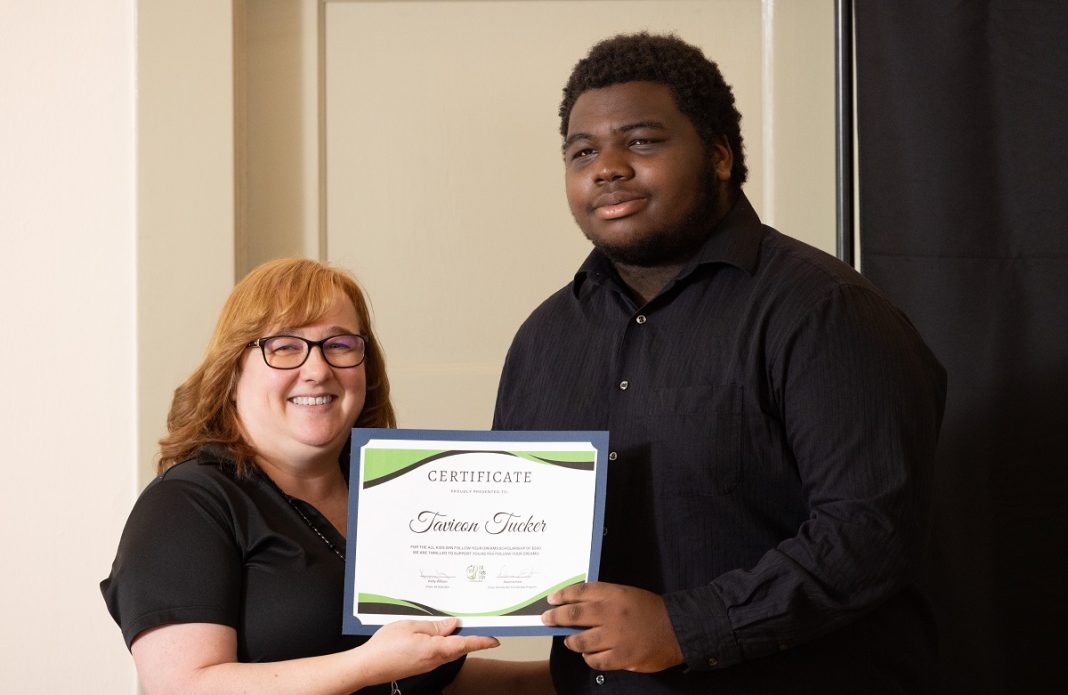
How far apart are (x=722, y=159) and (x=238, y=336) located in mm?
749

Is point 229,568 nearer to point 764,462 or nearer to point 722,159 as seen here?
point 764,462

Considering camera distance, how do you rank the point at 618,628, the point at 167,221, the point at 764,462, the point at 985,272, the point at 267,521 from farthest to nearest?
the point at 167,221
the point at 985,272
the point at 267,521
the point at 764,462
the point at 618,628

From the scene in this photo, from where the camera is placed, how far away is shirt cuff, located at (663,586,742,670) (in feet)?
4.26

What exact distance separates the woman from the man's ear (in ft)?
1.87

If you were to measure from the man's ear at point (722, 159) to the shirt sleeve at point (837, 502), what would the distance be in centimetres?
29

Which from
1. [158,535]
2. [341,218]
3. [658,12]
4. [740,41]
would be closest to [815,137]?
[740,41]

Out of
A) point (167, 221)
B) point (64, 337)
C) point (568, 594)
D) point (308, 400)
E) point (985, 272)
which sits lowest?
point (568, 594)

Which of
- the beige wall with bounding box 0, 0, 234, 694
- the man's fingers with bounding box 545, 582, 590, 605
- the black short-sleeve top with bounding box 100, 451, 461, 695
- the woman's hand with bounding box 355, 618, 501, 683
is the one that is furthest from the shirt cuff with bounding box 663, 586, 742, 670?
the beige wall with bounding box 0, 0, 234, 694

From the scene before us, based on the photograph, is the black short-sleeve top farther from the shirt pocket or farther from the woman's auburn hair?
the shirt pocket

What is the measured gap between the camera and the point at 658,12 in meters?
2.31

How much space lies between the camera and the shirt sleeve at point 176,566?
1.38 metres

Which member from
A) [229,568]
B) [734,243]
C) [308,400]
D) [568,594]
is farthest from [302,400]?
[734,243]

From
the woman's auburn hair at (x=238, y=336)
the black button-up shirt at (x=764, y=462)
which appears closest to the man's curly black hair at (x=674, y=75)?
the black button-up shirt at (x=764, y=462)

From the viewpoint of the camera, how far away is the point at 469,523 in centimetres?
138
